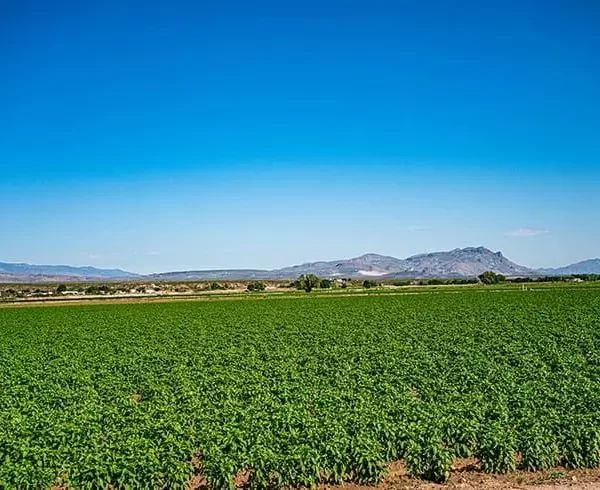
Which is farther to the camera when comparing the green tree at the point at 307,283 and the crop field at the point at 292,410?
the green tree at the point at 307,283

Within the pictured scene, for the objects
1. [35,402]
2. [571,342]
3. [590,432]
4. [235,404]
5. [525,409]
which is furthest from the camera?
[571,342]

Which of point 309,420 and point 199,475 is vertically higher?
point 309,420

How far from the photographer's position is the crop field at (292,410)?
12.9m

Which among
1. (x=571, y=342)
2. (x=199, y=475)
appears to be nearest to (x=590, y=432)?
(x=199, y=475)

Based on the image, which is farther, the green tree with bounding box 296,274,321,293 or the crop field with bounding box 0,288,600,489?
the green tree with bounding box 296,274,321,293

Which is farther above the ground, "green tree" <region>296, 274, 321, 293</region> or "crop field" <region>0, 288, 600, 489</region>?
"green tree" <region>296, 274, 321, 293</region>

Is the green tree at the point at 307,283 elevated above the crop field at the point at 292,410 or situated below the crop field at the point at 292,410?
above

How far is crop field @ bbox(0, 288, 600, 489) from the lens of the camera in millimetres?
12930

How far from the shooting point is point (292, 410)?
16.2m

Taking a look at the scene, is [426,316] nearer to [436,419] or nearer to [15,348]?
[15,348]

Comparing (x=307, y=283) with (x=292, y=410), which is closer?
(x=292, y=410)

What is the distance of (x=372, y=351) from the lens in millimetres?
30938

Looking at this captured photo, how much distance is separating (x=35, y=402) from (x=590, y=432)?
17.7m

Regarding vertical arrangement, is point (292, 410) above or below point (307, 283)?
below
